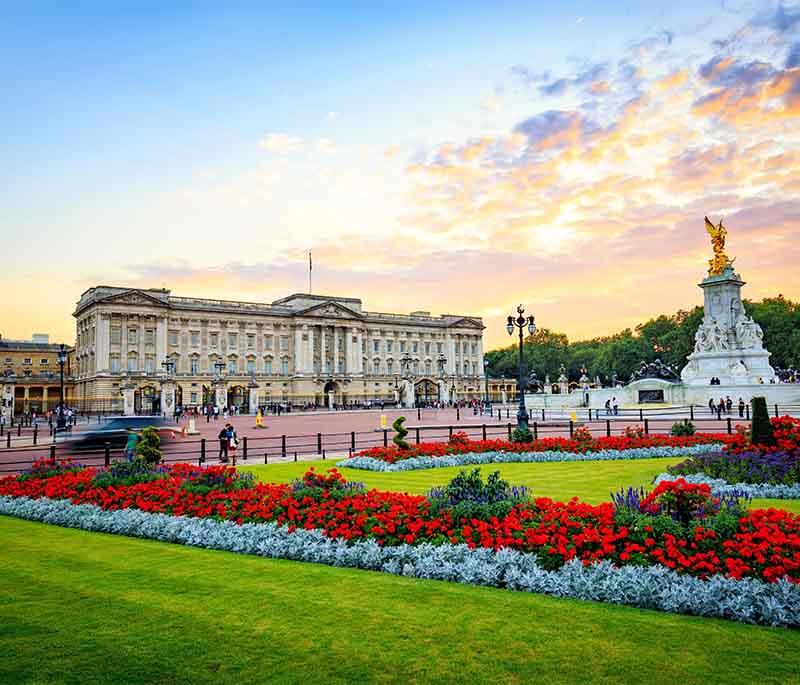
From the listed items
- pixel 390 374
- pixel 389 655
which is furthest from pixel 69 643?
pixel 390 374

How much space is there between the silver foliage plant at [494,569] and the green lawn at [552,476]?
5318 mm

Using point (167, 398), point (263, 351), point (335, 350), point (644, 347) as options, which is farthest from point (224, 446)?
point (644, 347)

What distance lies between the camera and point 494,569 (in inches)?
315

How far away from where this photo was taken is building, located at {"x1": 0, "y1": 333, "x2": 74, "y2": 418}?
3954 inches

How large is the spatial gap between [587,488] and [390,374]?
105 m

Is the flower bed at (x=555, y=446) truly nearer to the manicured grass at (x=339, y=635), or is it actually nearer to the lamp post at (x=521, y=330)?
the lamp post at (x=521, y=330)

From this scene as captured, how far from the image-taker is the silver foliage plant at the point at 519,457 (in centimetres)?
2025

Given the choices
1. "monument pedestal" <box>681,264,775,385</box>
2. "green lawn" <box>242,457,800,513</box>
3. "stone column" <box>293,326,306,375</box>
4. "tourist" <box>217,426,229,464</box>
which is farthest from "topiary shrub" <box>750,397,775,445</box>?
"stone column" <box>293,326,306,375</box>

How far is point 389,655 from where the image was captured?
229 inches

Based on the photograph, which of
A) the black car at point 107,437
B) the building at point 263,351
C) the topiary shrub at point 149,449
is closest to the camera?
the topiary shrub at point 149,449

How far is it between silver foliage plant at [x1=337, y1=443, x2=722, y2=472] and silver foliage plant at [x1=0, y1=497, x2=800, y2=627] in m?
9.37

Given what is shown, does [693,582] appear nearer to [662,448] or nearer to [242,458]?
[662,448]

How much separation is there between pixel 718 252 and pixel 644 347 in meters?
62.2

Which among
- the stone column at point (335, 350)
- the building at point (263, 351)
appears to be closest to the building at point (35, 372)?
the building at point (263, 351)
